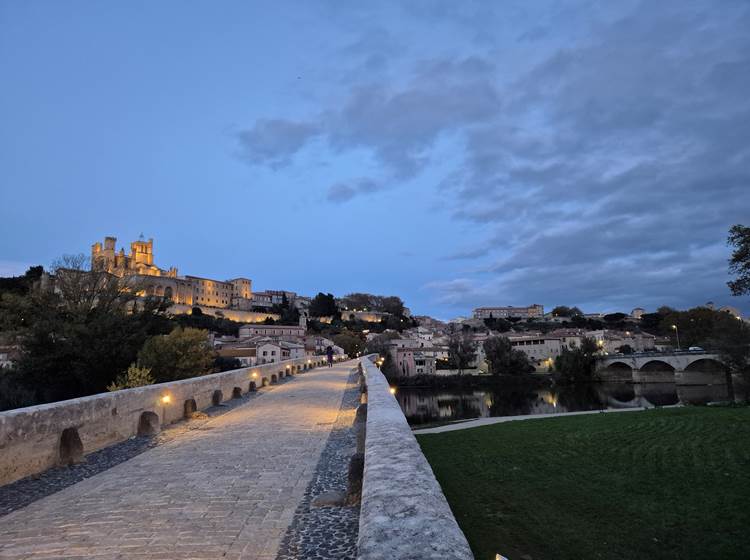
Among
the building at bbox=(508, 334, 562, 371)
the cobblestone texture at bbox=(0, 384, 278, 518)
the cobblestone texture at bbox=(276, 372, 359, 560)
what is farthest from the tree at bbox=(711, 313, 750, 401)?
the cobblestone texture at bbox=(0, 384, 278, 518)

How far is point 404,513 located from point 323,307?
137 m

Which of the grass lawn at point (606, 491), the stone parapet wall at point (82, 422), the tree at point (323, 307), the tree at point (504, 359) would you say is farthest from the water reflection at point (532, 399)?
the tree at point (323, 307)

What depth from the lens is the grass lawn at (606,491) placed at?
6621 mm

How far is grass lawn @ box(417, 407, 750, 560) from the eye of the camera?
21.7ft

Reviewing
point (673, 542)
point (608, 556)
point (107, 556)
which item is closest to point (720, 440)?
point (673, 542)

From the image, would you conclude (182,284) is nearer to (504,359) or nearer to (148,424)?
(504,359)

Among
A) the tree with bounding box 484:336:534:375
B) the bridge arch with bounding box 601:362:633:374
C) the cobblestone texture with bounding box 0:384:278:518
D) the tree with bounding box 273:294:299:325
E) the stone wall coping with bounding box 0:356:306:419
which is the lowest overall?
the bridge arch with bounding box 601:362:633:374

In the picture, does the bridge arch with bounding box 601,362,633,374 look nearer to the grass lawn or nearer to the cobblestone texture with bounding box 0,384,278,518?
the grass lawn

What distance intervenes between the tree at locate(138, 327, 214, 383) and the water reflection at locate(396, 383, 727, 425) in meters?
19.2

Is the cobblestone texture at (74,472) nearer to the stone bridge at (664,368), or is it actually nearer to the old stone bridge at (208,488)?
the old stone bridge at (208,488)

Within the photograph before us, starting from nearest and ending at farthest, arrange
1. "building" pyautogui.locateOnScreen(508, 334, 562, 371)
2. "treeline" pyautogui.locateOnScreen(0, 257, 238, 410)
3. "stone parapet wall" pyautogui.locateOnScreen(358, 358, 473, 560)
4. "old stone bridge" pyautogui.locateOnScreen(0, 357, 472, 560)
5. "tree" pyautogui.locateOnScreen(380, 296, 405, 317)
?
"stone parapet wall" pyautogui.locateOnScreen(358, 358, 473, 560), "old stone bridge" pyautogui.locateOnScreen(0, 357, 472, 560), "treeline" pyautogui.locateOnScreen(0, 257, 238, 410), "building" pyautogui.locateOnScreen(508, 334, 562, 371), "tree" pyautogui.locateOnScreen(380, 296, 405, 317)

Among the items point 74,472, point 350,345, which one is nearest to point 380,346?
point 350,345

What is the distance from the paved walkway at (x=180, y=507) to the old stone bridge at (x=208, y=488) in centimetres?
2

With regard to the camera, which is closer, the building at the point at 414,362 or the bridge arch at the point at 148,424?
the bridge arch at the point at 148,424
